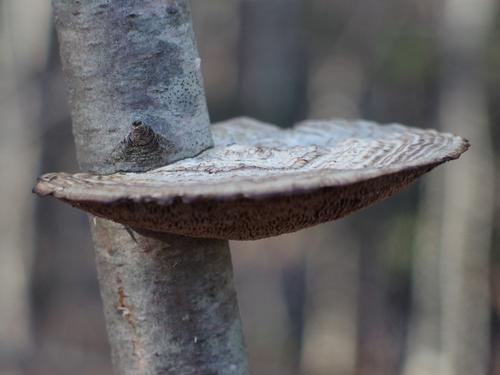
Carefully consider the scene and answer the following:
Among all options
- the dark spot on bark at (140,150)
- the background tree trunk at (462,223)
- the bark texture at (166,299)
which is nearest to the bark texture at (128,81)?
the dark spot on bark at (140,150)

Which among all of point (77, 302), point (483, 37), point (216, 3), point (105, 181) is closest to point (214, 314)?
point (105, 181)

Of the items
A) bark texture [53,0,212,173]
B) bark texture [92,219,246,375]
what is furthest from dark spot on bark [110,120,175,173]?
bark texture [92,219,246,375]

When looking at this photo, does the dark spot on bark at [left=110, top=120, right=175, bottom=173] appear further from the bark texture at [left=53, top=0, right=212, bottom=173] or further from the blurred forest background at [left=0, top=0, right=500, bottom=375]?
the blurred forest background at [left=0, top=0, right=500, bottom=375]

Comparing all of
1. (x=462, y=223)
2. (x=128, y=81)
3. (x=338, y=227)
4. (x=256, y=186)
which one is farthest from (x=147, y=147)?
(x=338, y=227)

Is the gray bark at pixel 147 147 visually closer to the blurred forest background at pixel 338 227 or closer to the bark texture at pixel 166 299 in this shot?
the bark texture at pixel 166 299

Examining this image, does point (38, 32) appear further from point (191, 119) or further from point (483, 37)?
point (191, 119)

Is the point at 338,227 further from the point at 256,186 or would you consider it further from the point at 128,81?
the point at 256,186
